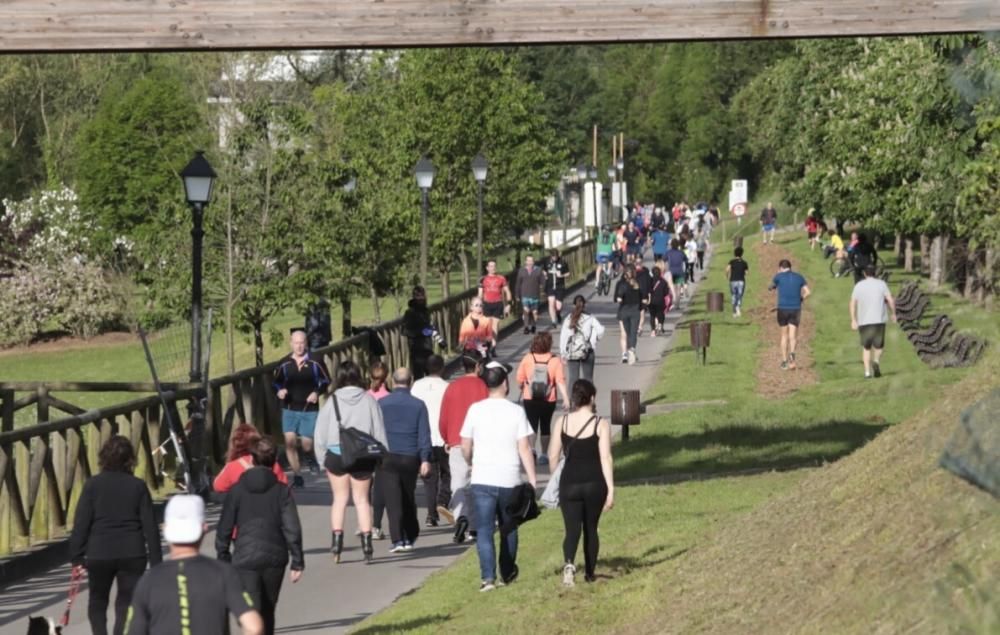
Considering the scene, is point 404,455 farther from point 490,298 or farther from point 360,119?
point 360,119

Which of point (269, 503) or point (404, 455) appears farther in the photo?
point (404, 455)

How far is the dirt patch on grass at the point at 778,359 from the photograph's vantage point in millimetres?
30125

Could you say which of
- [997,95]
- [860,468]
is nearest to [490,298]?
[860,468]

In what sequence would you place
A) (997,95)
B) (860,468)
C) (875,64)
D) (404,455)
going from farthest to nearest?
(875,64)
(404,455)
(860,468)
(997,95)

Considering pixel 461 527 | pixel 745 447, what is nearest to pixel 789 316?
pixel 745 447

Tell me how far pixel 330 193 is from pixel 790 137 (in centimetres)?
3950

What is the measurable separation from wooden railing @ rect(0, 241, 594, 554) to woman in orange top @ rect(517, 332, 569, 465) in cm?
362

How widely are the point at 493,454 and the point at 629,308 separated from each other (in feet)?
68.3

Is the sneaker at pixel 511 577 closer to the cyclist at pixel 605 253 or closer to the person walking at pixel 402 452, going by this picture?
the person walking at pixel 402 452

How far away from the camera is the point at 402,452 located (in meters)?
17.0

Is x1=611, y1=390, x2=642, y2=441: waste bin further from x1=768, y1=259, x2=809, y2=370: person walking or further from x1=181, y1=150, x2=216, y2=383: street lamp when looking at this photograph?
x1=768, y1=259, x2=809, y2=370: person walking

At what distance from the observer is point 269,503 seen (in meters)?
11.3

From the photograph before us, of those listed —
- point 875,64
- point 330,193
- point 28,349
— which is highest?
point 875,64

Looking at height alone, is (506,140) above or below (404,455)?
above
